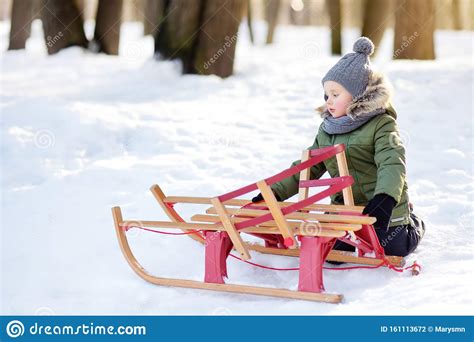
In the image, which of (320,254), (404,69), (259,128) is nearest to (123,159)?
(259,128)

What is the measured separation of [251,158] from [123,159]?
3.32 feet

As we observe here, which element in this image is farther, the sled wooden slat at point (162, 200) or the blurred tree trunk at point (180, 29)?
the blurred tree trunk at point (180, 29)

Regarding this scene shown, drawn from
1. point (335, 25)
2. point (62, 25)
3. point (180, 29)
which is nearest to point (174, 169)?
point (180, 29)

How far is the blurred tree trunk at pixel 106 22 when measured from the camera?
1112 centimetres

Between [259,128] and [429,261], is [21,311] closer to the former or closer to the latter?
[429,261]

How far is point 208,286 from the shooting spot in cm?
369

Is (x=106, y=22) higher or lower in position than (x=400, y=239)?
higher

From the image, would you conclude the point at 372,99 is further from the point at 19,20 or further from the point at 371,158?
the point at 19,20

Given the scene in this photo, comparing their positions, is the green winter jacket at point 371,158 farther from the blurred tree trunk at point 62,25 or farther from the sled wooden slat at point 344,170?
the blurred tree trunk at point 62,25

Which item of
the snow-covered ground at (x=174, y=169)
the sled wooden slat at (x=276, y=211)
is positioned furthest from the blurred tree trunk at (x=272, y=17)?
the sled wooden slat at (x=276, y=211)

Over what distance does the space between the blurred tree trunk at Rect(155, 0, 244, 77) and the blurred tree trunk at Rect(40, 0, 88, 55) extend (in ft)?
7.87

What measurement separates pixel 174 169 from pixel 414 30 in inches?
191

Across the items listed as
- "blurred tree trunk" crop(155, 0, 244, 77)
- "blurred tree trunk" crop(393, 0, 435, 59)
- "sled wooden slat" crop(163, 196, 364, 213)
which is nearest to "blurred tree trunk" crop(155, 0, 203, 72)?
"blurred tree trunk" crop(155, 0, 244, 77)

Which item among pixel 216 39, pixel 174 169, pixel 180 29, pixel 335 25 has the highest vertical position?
pixel 335 25
